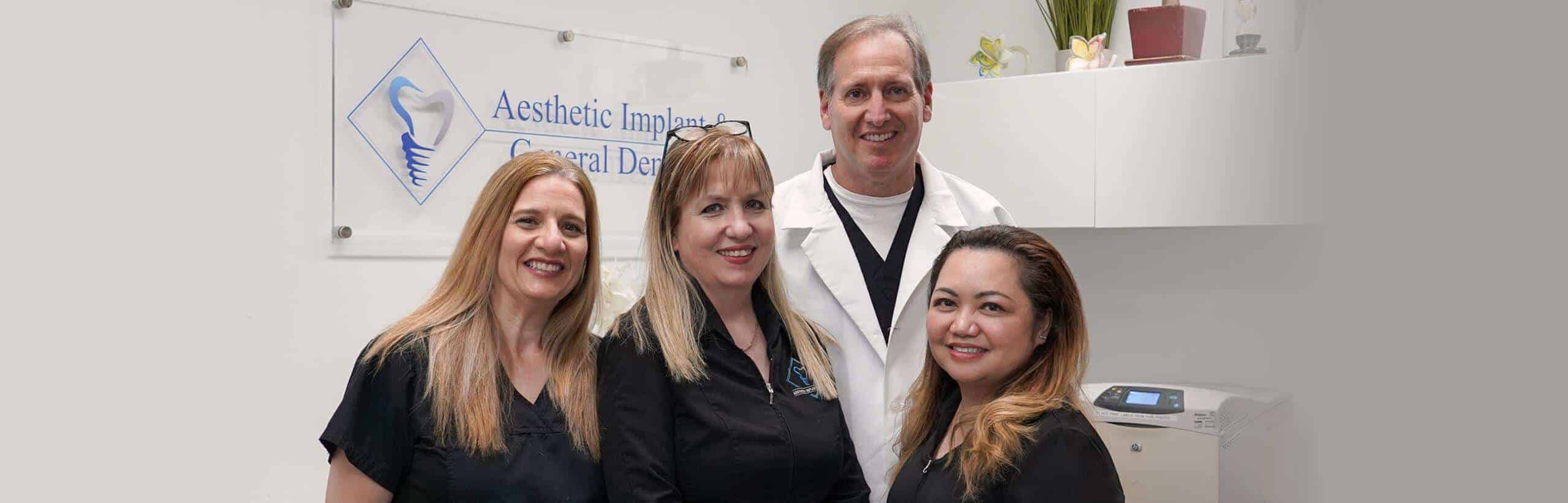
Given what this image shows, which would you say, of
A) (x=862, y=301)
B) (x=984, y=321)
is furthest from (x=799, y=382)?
(x=984, y=321)

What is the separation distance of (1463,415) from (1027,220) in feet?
10.6

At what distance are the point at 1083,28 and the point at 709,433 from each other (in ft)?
6.84

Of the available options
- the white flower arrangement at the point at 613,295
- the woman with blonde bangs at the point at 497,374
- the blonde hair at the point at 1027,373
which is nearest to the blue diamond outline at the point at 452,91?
the white flower arrangement at the point at 613,295

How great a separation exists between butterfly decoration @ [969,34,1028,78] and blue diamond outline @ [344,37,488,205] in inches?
56.5

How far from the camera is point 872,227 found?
1.95 m

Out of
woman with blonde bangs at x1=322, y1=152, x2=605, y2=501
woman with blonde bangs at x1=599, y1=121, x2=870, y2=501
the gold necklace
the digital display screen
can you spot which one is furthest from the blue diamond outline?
the digital display screen

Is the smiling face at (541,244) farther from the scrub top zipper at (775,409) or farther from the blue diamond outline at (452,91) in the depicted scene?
the blue diamond outline at (452,91)

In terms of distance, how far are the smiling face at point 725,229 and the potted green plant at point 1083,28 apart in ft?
5.78

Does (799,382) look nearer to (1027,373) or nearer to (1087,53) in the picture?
(1027,373)

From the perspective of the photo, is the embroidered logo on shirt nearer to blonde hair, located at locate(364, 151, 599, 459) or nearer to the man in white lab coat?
the man in white lab coat

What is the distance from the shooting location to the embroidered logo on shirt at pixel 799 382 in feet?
5.51

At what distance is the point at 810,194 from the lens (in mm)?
1947

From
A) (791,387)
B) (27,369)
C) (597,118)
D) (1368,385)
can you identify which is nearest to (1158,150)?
(597,118)

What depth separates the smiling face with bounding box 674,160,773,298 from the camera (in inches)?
63.9
